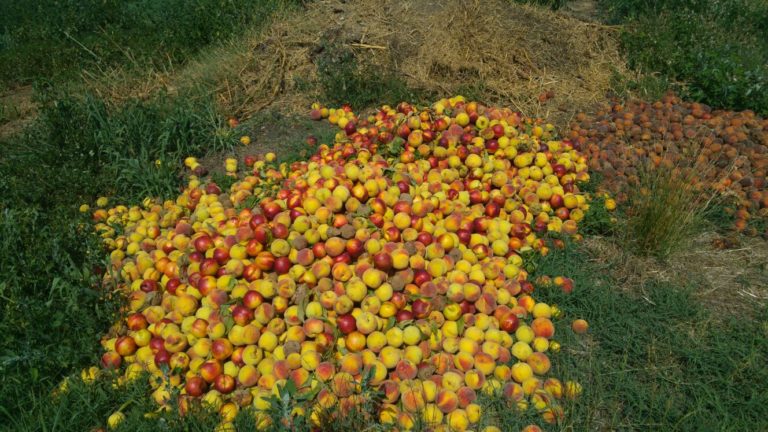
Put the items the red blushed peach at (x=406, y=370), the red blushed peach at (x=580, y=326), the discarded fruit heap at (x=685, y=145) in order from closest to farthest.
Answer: the red blushed peach at (x=406, y=370)
the red blushed peach at (x=580, y=326)
the discarded fruit heap at (x=685, y=145)

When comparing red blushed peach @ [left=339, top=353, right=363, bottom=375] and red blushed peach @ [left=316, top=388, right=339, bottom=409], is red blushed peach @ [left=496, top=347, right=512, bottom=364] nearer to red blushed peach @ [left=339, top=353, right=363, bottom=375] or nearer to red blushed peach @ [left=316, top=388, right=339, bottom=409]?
red blushed peach @ [left=339, top=353, right=363, bottom=375]

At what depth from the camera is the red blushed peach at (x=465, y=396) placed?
2716 mm

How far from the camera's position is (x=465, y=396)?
272 cm

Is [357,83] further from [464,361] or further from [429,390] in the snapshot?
[429,390]

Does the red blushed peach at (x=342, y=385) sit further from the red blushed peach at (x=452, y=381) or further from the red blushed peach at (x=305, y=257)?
the red blushed peach at (x=305, y=257)

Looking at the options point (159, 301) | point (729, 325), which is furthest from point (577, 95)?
point (159, 301)

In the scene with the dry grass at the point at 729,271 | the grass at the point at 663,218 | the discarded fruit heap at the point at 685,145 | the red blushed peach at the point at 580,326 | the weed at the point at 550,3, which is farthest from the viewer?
the weed at the point at 550,3

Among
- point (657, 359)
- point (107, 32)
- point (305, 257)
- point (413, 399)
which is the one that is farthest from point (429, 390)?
point (107, 32)

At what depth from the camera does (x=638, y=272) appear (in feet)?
12.4

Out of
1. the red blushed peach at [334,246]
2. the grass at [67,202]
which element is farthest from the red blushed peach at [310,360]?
the grass at [67,202]

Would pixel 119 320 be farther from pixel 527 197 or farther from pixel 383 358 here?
pixel 527 197

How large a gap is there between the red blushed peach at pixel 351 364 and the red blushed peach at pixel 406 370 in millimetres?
208

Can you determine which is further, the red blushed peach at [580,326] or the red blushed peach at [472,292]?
the red blushed peach at [580,326]

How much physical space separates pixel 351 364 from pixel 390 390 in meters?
0.25
